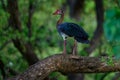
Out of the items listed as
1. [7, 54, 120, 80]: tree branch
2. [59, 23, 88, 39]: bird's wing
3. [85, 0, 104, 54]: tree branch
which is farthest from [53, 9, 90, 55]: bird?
[85, 0, 104, 54]: tree branch

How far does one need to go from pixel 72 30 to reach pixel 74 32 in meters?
0.07

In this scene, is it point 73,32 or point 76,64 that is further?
point 73,32

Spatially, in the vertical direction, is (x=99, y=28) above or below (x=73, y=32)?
below

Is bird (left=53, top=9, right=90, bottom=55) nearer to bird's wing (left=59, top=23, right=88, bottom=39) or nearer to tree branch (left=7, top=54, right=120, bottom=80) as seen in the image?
bird's wing (left=59, top=23, right=88, bottom=39)

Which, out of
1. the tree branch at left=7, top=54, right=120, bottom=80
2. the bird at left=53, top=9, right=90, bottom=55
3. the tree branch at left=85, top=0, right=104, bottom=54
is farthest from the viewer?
the tree branch at left=85, top=0, right=104, bottom=54

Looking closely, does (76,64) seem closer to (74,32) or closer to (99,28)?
(74,32)

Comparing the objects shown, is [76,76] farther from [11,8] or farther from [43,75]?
[43,75]

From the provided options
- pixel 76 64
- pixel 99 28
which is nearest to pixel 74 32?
pixel 76 64

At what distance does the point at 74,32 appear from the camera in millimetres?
6410

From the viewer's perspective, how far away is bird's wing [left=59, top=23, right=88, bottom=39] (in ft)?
20.8

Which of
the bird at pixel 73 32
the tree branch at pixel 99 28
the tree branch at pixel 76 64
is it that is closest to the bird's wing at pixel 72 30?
the bird at pixel 73 32

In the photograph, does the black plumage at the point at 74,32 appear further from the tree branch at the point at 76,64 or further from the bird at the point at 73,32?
the tree branch at the point at 76,64

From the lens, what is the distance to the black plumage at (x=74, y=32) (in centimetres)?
632

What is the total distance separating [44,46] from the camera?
43.5 ft
